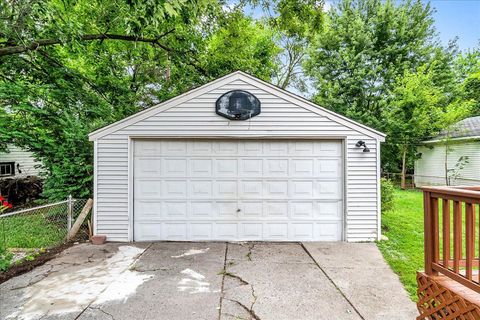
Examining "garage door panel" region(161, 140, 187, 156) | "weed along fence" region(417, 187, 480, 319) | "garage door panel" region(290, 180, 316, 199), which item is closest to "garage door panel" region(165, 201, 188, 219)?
"garage door panel" region(161, 140, 187, 156)

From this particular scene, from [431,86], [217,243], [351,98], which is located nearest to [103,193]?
[217,243]

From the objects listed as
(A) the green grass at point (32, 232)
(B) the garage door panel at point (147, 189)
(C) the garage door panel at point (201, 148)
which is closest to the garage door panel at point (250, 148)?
(C) the garage door panel at point (201, 148)

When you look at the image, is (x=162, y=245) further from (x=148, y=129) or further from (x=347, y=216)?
(x=347, y=216)

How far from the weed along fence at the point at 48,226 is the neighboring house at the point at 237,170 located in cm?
72

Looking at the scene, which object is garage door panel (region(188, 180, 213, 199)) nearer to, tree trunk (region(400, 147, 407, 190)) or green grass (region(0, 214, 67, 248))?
green grass (region(0, 214, 67, 248))

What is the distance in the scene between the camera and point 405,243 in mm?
5488

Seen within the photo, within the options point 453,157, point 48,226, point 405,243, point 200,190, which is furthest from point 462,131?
point 48,226

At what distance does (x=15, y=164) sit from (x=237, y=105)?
1199 cm

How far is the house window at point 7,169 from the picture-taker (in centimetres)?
1135

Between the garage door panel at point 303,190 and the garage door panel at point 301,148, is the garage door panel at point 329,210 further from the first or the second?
the garage door panel at point 301,148

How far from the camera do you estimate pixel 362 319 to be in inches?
115

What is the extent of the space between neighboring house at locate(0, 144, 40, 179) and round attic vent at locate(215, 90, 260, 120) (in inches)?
392

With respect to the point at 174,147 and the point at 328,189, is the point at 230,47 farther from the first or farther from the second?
the point at 328,189

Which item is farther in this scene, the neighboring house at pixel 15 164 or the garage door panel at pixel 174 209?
the neighboring house at pixel 15 164
